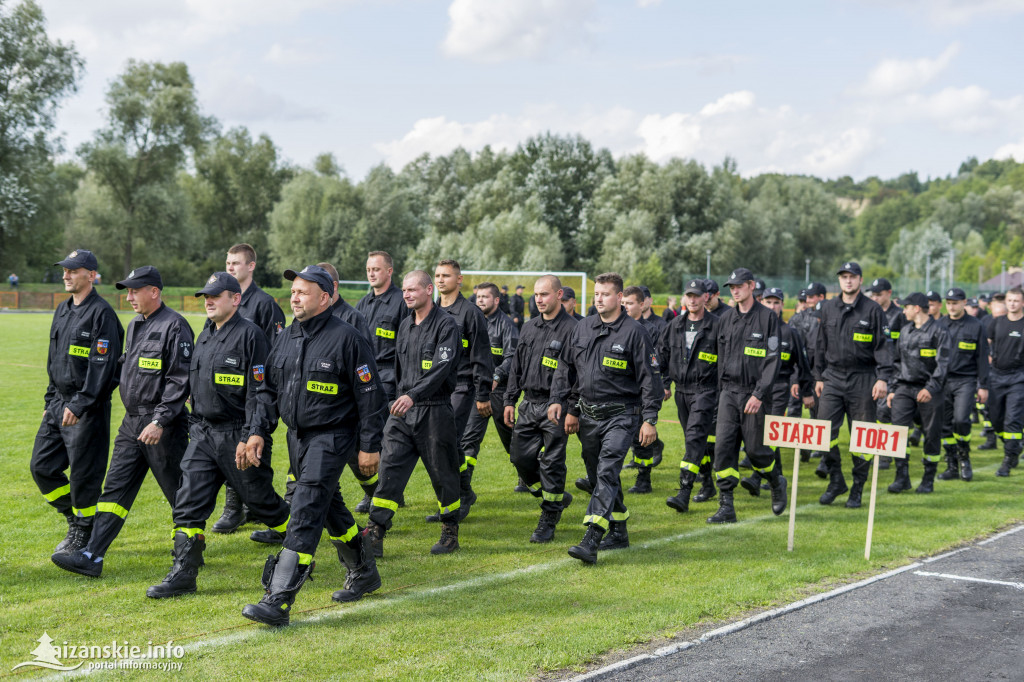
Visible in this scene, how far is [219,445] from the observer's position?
6207 millimetres

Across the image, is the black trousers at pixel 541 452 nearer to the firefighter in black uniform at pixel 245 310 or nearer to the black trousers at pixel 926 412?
the firefighter in black uniform at pixel 245 310

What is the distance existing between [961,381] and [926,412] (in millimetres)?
1477

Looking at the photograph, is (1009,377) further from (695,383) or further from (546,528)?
(546,528)

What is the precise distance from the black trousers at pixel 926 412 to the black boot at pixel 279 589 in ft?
25.8

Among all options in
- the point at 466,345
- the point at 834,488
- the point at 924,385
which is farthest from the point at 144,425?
the point at 924,385

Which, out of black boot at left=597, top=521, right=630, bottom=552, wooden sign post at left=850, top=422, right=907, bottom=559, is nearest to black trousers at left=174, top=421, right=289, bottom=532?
black boot at left=597, top=521, right=630, bottom=552

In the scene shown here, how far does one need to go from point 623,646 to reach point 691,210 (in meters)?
61.1

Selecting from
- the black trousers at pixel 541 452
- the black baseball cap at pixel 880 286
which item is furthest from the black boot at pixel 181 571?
the black baseball cap at pixel 880 286

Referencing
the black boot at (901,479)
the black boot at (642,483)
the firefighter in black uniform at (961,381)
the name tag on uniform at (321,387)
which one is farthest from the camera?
the firefighter in black uniform at (961,381)

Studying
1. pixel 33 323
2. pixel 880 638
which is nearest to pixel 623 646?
pixel 880 638

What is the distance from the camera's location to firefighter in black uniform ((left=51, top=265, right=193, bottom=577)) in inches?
254

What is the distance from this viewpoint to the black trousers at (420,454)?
7172 millimetres

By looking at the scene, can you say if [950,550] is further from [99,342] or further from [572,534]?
[99,342]

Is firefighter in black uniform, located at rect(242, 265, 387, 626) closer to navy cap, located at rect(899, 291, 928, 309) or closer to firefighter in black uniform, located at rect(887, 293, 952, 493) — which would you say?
firefighter in black uniform, located at rect(887, 293, 952, 493)
